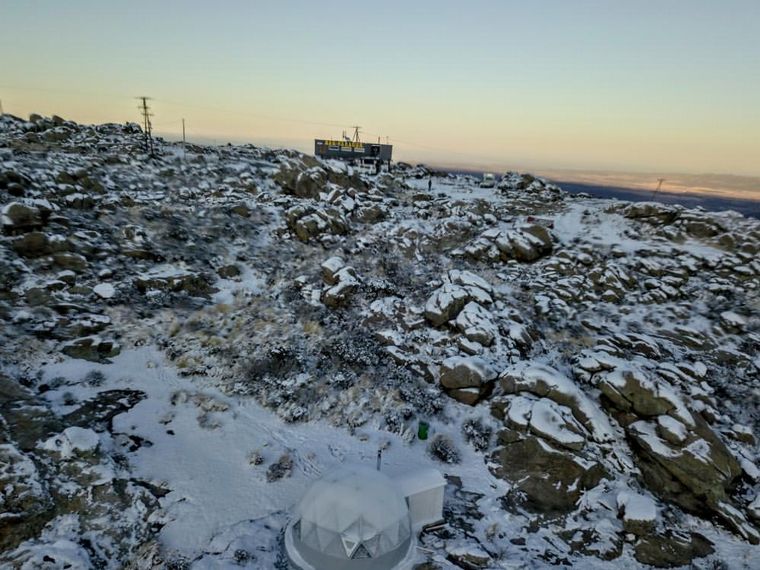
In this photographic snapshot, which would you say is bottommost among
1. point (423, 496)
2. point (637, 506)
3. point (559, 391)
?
point (637, 506)

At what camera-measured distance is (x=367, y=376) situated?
64.1ft

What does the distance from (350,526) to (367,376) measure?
9.20 metres

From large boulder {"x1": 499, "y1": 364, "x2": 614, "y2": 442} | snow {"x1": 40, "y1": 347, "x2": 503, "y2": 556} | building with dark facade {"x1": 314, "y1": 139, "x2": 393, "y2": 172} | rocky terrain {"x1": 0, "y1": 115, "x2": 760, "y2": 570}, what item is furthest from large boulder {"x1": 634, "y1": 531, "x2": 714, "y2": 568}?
building with dark facade {"x1": 314, "y1": 139, "x2": 393, "y2": 172}

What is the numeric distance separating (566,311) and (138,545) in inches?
978

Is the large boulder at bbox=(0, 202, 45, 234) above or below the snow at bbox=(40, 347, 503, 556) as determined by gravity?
above

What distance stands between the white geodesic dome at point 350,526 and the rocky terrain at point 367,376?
1474 millimetres

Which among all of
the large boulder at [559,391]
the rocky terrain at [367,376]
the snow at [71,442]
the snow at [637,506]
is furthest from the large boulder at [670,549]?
the snow at [71,442]

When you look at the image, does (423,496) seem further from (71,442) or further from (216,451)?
(71,442)

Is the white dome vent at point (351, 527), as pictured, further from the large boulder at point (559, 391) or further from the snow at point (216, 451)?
the large boulder at point (559, 391)

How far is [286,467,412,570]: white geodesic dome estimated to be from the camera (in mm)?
10438

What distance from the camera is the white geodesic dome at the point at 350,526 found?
10.4 m

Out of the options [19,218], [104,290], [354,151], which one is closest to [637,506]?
[104,290]

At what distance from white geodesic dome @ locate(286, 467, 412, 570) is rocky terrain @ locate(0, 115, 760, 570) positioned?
1.47m

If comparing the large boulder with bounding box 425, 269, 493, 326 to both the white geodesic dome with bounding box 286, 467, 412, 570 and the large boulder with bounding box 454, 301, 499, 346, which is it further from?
the white geodesic dome with bounding box 286, 467, 412, 570
